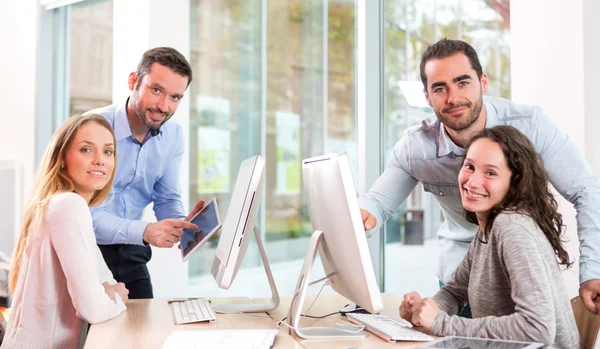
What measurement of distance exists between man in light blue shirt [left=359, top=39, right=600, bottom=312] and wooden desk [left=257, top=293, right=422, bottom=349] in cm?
30

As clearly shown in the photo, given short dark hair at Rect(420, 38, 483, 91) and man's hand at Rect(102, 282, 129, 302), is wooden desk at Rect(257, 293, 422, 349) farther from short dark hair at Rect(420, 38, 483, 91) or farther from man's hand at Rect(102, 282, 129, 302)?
short dark hair at Rect(420, 38, 483, 91)

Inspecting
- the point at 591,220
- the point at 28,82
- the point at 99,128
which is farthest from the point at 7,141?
the point at 591,220

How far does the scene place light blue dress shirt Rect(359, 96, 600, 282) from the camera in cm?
199

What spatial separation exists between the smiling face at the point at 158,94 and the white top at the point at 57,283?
3.08ft

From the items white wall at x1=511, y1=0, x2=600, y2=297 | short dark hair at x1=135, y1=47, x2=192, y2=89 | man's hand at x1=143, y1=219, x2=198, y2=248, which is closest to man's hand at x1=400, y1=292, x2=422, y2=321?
man's hand at x1=143, y1=219, x2=198, y2=248

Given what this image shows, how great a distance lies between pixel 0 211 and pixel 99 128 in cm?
315

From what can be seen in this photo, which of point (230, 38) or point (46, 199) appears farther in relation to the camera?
point (230, 38)

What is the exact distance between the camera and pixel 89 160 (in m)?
2.08

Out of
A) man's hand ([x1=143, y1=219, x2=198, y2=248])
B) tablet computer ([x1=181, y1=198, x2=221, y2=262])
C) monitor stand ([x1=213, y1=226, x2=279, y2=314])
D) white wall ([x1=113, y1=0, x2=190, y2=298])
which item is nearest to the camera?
tablet computer ([x1=181, y1=198, x2=221, y2=262])

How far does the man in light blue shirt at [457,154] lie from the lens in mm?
2010

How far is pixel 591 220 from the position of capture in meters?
1.97

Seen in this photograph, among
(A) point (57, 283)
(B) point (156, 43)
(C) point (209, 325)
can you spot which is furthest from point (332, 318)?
(B) point (156, 43)

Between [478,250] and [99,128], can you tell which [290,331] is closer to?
[478,250]

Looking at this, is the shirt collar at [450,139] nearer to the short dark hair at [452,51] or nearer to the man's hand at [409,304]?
the short dark hair at [452,51]
